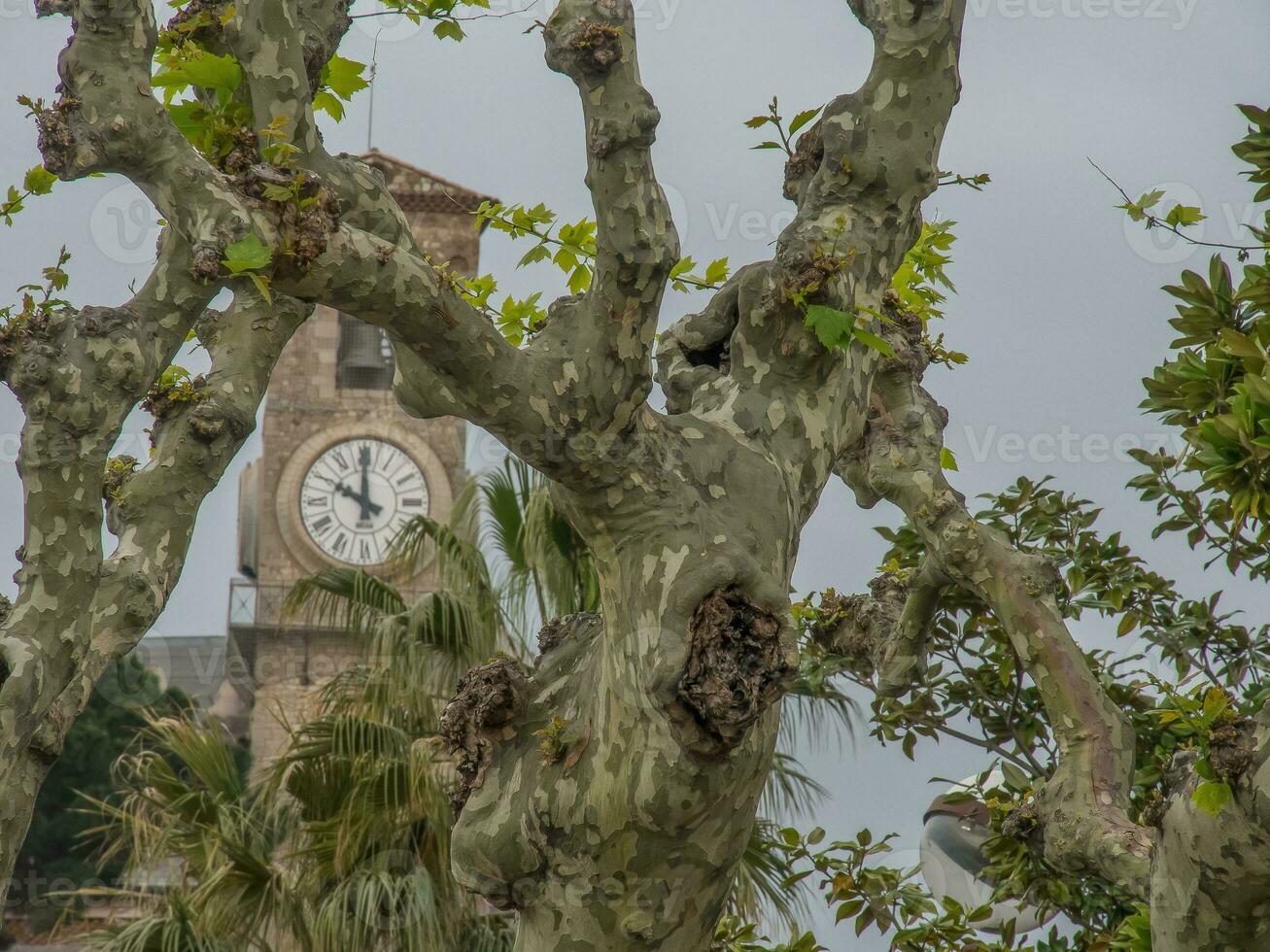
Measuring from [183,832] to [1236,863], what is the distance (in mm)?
8288

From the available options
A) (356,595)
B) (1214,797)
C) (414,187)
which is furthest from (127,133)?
(414,187)

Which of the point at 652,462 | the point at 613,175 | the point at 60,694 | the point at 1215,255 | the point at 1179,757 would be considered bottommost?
the point at 60,694

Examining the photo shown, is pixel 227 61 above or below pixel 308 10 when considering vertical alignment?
below

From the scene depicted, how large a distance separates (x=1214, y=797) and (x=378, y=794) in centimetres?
774

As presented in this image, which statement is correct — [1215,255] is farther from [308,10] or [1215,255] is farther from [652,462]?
[308,10]

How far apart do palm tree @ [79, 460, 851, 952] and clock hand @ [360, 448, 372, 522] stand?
582 inches

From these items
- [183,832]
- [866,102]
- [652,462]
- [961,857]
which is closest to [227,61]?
[652,462]

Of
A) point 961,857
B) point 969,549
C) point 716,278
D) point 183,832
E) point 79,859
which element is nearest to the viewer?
point 969,549

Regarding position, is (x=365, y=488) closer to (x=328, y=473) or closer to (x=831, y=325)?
(x=328, y=473)

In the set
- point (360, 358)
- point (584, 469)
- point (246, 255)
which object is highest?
point (360, 358)

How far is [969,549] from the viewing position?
15.6 feet

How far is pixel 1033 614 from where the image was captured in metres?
4.68

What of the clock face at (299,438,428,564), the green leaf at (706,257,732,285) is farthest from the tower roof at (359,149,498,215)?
the green leaf at (706,257,732,285)

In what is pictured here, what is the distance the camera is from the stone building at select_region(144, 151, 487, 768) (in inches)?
1051
